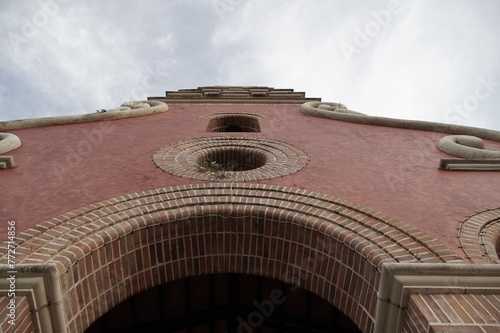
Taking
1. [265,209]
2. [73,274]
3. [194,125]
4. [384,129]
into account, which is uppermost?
[384,129]

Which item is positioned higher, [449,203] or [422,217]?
[449,203]

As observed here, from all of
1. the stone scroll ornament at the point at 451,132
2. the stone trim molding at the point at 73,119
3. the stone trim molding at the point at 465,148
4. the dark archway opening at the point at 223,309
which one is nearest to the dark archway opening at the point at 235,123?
the stone scroll ornament at the point at 451,132

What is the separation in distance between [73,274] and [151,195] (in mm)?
1109

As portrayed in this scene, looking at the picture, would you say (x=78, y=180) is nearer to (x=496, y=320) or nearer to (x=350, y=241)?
(x=350, y=241)

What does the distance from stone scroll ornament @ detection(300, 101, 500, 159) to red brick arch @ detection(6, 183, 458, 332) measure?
2.52 meters

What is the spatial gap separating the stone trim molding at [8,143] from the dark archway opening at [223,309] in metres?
2.81

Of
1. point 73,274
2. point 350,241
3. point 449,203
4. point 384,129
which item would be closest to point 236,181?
point 350,241

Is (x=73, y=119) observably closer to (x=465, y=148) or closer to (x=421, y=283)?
(x=421, y=283)

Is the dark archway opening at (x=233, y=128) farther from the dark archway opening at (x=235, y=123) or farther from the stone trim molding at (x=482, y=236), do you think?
the stone trim molding at (x=482, y=236)

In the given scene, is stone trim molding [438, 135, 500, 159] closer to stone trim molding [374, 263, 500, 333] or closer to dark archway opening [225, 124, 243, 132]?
stone trim molding [374, 263, 500, 333]

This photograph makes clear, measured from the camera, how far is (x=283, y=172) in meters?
4.11

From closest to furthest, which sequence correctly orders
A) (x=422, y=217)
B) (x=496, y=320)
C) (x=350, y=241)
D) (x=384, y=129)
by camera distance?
1. (x=496, y=320)
2. (x=350, y=241)
3. (x=422, y=217)
4. (x=384, y=129)

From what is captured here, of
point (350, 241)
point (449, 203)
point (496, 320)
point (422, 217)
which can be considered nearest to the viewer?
point (496, 320)

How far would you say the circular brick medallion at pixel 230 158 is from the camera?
4.04 metres
